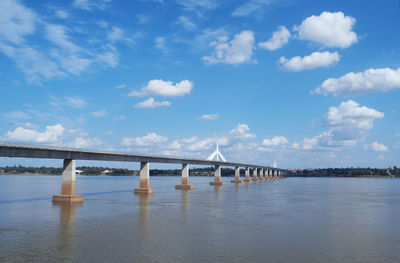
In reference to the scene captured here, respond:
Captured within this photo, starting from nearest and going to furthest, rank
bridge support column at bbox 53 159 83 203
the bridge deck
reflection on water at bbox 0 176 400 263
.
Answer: reflection on water at bbox 0 176 400 263, the bridge deck, bridge support column at bbox 53 159 83 203

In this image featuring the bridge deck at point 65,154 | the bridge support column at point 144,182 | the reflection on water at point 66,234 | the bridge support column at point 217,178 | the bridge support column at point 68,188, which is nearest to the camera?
the reflection on water at point 66,234

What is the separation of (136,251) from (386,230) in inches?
1055

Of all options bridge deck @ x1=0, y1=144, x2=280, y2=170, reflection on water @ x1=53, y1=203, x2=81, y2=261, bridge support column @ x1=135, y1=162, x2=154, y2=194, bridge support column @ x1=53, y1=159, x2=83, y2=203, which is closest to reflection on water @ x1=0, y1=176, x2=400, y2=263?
reflection on water @ x1=53, y1=203, x2=81, y2=261

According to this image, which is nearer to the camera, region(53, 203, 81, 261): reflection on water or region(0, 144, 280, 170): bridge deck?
region(53, 203, 81, 261): reflection on water

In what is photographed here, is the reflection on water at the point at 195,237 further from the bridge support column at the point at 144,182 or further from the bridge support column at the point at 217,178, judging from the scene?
the bridge support column at the point at 217,178

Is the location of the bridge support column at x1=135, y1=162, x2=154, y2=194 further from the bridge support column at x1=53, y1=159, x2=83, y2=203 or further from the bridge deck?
the bridge support column at x1=53, y1=159, x2=83, y2=203

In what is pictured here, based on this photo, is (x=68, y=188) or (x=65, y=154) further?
(x=68, y=188)

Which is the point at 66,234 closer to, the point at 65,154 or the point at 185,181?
the point at 65,154

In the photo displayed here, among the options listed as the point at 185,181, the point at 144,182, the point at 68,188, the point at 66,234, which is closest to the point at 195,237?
the point at 66,234

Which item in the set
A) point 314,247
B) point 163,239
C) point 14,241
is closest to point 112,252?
point 163,239

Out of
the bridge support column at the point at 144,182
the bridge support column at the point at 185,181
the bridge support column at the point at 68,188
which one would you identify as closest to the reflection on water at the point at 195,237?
the bridge support column at the point at 68,188

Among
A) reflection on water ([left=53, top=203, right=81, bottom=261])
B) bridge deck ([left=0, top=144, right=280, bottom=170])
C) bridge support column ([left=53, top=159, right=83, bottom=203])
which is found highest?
bridge deck ([left=0, top=144, right=280, bottom=170])

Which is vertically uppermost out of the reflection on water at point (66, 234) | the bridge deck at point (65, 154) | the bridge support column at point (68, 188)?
the bridge deck at point (65, 154)

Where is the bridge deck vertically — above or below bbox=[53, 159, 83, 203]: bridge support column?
above
